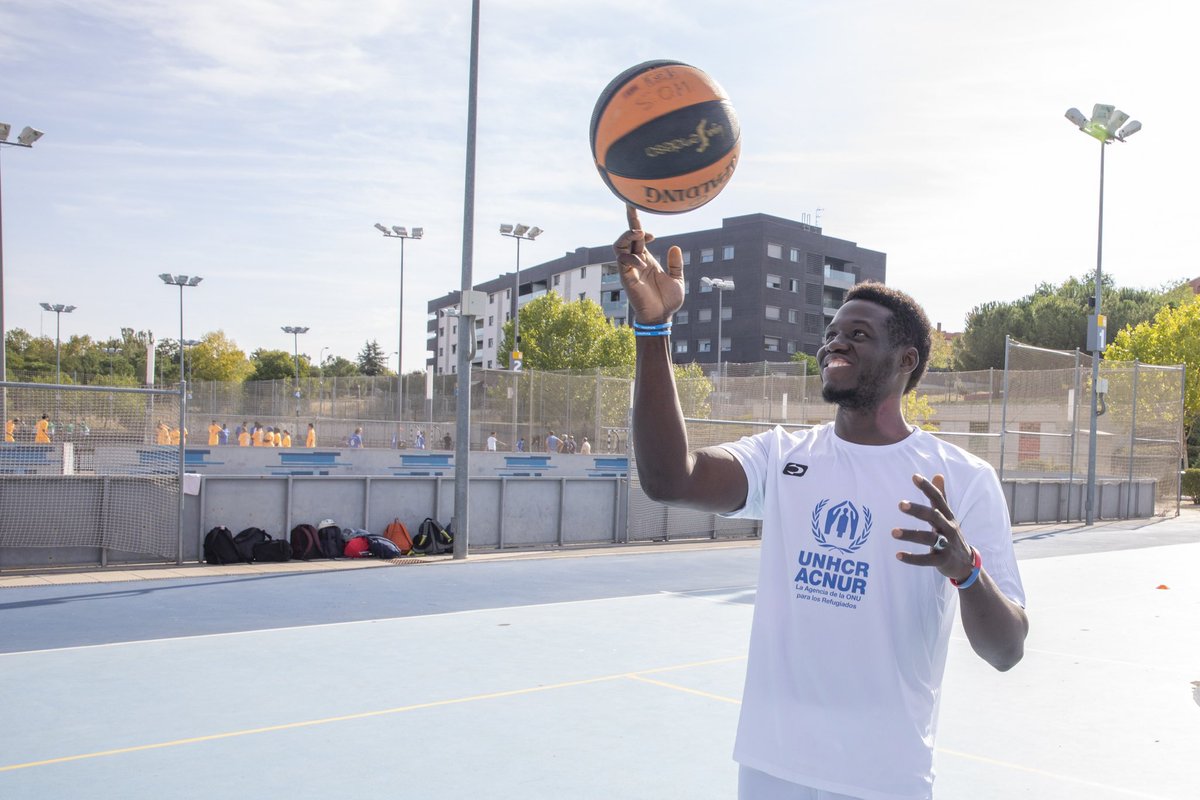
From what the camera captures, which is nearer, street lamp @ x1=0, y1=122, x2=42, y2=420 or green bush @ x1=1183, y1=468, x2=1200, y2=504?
street lamp @ x1=0, y1=122, x2=42, y2=420

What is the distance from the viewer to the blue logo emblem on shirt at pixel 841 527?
2.61 m

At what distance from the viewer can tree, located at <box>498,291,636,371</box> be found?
6000cm

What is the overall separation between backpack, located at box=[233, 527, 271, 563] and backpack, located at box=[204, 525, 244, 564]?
0.08 metres

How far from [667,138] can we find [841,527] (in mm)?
1718

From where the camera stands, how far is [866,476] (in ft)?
8.78

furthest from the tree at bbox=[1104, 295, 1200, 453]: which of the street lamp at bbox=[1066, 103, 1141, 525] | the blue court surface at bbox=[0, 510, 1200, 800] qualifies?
the blue court surface at bbox=[0, 510, 1200, 800]

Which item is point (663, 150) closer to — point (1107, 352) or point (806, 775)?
point (806, 775)

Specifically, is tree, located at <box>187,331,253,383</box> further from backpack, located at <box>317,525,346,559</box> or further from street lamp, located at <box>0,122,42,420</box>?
backpack, located at <box>317,525,346,559</box>

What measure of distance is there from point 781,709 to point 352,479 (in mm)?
13847

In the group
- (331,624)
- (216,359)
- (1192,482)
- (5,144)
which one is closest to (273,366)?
(216,359)

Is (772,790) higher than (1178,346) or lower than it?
lower

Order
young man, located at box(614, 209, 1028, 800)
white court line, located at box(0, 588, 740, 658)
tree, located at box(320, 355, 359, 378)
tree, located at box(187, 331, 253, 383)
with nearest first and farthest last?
young man, located at box(614, 209, 1028, 800)
white court line, located at box(0, 588, 740, 658)
tree, located at box(187, 331, 253, 383)
tree, located at box(320, 355, 359, 378)

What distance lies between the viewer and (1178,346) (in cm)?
4494

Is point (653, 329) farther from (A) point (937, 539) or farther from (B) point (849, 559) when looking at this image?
(A) point (937, 539)
